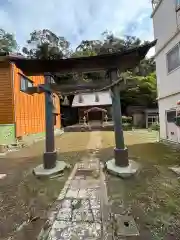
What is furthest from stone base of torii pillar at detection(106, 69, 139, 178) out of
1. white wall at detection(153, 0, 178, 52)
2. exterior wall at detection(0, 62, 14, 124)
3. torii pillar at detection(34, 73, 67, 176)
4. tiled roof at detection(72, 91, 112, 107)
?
tiled roof at detection(72, 91, 112, 107)

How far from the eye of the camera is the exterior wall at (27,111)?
520 inches

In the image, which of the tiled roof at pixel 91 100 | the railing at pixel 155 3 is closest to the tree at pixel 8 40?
the tiled roof at pixel 91 100

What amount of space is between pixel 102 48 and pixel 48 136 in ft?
147

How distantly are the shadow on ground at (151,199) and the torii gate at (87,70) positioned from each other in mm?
900

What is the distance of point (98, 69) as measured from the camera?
22.9ft

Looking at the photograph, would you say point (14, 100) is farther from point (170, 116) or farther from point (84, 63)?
point (170, 116)

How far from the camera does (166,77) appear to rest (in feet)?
36.1

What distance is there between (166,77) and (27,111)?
957 cm

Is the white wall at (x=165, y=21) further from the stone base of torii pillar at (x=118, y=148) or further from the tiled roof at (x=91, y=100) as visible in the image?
the tiled roof at (x=91, y=100)

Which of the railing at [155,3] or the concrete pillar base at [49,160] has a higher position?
the railing at [155,3]

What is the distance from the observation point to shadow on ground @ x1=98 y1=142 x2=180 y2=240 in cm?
330

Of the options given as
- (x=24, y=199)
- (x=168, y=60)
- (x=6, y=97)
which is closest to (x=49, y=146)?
(x=24, y=199)

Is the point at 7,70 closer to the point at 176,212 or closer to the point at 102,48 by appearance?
the point at 176,212

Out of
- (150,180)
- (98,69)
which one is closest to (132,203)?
(150,180)
